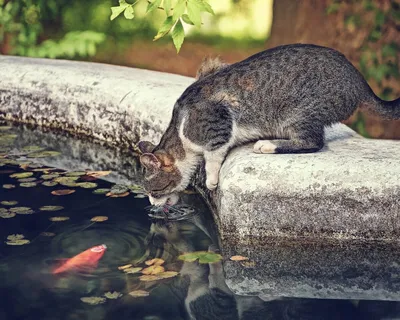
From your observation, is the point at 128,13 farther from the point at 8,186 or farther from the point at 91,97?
the point at 91,97

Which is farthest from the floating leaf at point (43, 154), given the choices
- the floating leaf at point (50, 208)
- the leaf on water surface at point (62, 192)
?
the floating leaf at point (50, 208)

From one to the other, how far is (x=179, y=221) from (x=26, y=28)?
12.6 feet

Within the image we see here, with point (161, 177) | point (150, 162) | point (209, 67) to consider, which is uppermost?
point (209, 67)

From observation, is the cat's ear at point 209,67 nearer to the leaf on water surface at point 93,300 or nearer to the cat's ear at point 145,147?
the cat's ear at point 145,147

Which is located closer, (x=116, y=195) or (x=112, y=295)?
(x=112, y=295)

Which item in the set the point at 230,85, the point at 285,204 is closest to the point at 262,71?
the point at 230,85

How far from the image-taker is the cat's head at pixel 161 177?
5.06 meters

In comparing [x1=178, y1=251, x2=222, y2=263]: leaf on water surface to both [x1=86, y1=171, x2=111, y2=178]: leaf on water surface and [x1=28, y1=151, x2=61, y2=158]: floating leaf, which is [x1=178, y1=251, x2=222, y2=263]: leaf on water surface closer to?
[x1=86, y1=171, x2=111, y2=178]: leaf on water surface

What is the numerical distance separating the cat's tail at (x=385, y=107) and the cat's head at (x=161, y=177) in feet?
4.10

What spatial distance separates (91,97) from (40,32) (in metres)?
1.83

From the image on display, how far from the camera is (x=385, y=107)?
202 inches

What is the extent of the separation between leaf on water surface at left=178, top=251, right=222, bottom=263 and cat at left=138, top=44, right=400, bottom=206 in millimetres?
591

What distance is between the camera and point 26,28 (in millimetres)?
8219

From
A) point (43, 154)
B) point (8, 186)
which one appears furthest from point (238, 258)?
point (43, 154)
